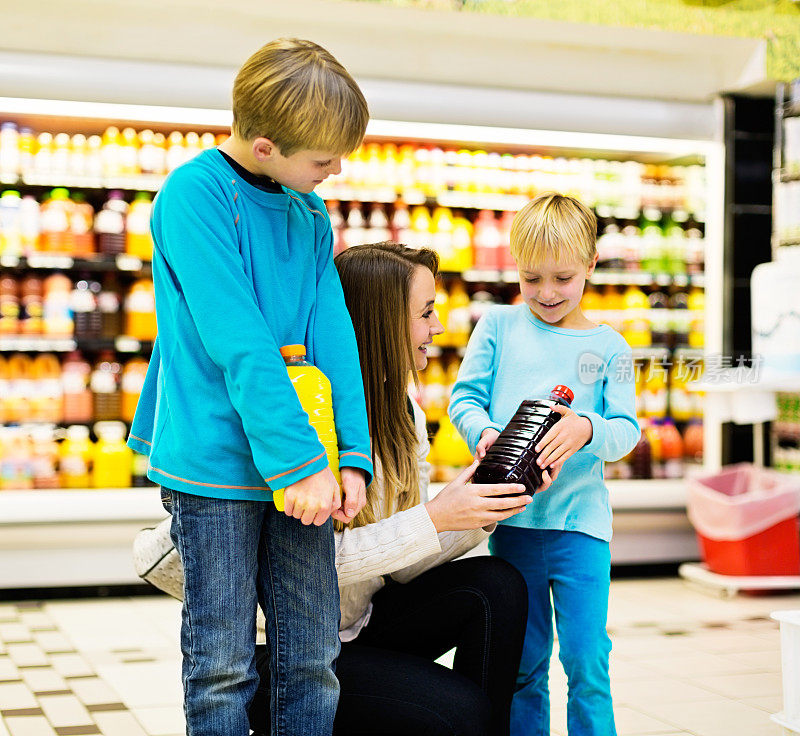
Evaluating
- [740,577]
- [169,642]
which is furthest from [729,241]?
[169,642]

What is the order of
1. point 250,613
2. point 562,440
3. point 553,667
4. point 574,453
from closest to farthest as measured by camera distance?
point 250,613 → point 562,440 → point 574,453 → point 553,667

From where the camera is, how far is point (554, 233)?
1.98m

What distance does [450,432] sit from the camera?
4883 millimetres

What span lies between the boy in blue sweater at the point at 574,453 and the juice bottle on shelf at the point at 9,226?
2916 mm

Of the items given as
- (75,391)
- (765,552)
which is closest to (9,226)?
(75,391)

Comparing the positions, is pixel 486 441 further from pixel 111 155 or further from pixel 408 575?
pixel 111 155

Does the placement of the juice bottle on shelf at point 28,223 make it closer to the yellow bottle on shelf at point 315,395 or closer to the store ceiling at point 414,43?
the store ceiling at point 414,43

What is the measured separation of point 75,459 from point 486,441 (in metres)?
3.00

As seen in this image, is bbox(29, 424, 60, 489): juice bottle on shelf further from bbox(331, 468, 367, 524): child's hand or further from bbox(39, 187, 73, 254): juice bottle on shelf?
bbox(331, 468, 367, 524): child's hand

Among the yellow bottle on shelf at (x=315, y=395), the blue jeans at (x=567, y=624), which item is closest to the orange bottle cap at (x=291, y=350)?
the yellow bottle on shelf at (x=315, y=395)

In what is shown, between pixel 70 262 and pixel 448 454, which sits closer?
pixel 70 262

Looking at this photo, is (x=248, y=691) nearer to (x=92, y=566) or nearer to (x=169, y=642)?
(x=169, y=642)

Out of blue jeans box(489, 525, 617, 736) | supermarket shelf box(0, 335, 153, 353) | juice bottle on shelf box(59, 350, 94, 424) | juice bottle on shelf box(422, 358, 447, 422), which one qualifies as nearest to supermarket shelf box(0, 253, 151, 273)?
supermarket shelf box(0, 335, 153, 353)

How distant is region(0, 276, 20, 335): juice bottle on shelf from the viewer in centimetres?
436
